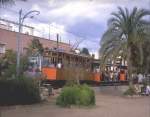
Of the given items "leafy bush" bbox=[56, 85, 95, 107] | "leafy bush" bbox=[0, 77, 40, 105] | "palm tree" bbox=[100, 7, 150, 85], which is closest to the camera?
"leafy bush" bbox=[0, 77, 40, 105]

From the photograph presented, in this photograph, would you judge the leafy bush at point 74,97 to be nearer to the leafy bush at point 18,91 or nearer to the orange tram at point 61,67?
the leafy bush at point 18,91

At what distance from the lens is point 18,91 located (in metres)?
21.6

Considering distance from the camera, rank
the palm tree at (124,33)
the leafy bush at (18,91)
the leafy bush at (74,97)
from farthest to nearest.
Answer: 1. the palm tree at (124,33)
2. the leafy bush at (74,97)
3. the leafy bush at (18,91)

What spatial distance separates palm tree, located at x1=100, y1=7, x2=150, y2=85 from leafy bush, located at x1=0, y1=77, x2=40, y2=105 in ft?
41.3

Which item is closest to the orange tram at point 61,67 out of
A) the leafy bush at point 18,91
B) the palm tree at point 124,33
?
the palm tree at point 124,33

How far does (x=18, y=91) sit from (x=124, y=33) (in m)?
14.8

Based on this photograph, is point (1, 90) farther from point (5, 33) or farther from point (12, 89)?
point (5, 33)

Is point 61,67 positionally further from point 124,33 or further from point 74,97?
point 74,97

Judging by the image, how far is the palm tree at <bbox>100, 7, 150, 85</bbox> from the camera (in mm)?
34125

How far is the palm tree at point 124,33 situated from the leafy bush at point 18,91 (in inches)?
496

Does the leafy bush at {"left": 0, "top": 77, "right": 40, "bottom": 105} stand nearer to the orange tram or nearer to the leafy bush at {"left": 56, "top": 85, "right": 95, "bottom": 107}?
the leafy bush at {"left": 56, "top": 85, "right": 95, "bottom": 107}

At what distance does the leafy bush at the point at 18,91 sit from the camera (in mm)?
21047

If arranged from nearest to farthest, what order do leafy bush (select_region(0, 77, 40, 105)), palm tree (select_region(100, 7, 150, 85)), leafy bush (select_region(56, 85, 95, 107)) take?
leafy bush (select_region(0, 77, 40, 105)) < leafy bush (select_region(56, 85, 95, 107)) < palm tree (select_region(100, 7, 150, 85))

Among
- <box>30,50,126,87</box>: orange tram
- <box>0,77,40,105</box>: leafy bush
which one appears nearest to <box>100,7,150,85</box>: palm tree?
<box>30,50,126,87</box>: orange tram
